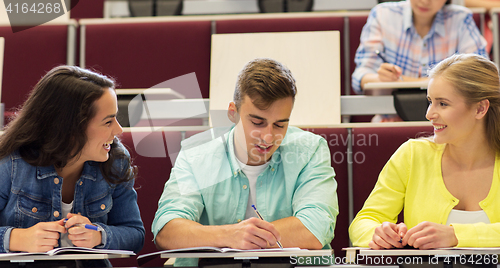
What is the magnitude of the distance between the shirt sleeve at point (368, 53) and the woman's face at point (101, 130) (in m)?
0.92

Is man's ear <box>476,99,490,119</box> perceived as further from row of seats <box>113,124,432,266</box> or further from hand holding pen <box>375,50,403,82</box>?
hand holding pen <box>375,50,403,82</box>

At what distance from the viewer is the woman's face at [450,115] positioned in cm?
102

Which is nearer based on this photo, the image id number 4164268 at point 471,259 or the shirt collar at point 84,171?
the image id number 4164268 at point 471,259

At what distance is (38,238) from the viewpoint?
2.71 ft

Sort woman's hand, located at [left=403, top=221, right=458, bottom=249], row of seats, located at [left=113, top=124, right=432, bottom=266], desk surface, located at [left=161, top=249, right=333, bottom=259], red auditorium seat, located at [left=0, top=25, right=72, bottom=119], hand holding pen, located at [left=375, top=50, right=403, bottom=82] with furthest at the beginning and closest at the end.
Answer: red auditorium seat, located at [left=0, top=25, right=72, bottom=119] → hand holding pen, located at [left=375, top=50, right=403, bottom=82] → row of seats, located at [left=113, top=124, right=432, bottom=266] → woman's hand, located at [left=403, top=221, right=458, bottom=249] → desk surface, located at [left=161, top=249, right=333, bottom=259]

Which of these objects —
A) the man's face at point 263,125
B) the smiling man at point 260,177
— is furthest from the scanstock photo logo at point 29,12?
the man's face at point 263,125

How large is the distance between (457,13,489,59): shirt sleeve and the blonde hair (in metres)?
0.66

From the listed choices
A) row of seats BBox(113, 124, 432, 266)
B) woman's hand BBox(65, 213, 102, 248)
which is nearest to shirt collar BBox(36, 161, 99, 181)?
woman's hand BBox(65, 213, 102, 248)

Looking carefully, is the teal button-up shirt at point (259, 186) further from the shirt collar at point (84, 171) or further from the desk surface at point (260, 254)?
the desk surface at point (260, 254)

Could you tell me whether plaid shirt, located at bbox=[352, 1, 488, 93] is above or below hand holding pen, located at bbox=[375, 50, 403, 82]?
above

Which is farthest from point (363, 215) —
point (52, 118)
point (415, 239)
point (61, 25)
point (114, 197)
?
point (61, 25)

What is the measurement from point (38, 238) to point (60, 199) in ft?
0.59

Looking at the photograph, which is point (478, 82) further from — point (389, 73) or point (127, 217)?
Answer: point (127, 217)

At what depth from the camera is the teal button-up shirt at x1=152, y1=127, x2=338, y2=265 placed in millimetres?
1022
